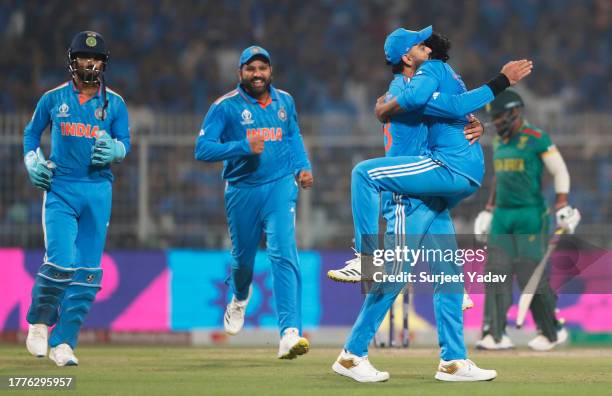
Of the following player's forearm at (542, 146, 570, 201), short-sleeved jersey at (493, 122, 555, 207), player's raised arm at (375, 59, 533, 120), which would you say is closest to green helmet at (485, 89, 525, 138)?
short-sleeved jersey at (493, 122, 555, 207)

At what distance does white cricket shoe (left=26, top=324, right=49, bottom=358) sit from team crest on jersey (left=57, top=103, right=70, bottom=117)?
177 cm

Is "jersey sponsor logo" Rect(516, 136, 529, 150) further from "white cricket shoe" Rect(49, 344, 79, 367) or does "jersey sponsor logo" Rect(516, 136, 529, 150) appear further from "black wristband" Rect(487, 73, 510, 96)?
"white cricket shoe" Rect(49, 344, 79, 367)

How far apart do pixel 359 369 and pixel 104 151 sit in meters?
2.92

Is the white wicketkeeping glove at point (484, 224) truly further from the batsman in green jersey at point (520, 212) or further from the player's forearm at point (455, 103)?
the player's forearm at point (455, 103)

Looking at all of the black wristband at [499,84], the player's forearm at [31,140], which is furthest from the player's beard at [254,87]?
the black wristband at [499,84]

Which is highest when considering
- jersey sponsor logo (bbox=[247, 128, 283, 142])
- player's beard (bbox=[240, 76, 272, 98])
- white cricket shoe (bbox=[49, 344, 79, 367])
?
player's beard (bbox=[240, 76, 272, 98])

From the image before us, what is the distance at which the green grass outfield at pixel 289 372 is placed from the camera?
25.9 ft

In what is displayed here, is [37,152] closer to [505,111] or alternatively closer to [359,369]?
[359,369]

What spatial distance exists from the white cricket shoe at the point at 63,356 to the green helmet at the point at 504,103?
5379 mm

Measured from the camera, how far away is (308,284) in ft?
49.3

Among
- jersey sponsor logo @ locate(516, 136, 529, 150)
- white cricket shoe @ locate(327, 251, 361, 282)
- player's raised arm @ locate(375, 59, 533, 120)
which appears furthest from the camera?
jersey sponsor logo @ locate(516, 136, 529, 150)

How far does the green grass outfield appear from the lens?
789 centimetres

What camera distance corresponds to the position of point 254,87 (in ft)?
33.4

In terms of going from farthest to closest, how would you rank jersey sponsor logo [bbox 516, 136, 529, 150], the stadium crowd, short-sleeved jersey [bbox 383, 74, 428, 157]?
the stadium crowd
jersey sponsor logo [bbox 516, 136, 529, 150]
short-sleeved jersey [bbox 383, 74, 428, 157]
